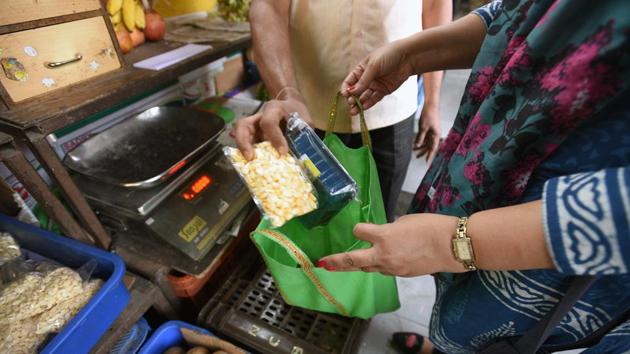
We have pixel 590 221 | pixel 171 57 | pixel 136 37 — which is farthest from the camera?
pixel 136 37

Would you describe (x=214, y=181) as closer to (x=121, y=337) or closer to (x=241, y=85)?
(x=121, y=337)

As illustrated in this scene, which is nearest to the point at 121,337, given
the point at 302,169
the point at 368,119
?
the point at 302,169

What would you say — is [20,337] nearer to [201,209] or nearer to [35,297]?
[35,297]

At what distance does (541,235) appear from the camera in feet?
1.17

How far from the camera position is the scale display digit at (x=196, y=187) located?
0.97 metres

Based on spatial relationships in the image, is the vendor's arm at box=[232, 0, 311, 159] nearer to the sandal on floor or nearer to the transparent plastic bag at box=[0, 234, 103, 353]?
the transparent plastic bag at box=[0, 234, 103, 353]

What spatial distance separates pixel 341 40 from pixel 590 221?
73 cm

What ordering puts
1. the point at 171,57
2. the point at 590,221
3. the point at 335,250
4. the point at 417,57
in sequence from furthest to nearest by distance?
1. the point at 171,57
2. the point at 335,250
3. the point at 417,57
4. the point at 590,221

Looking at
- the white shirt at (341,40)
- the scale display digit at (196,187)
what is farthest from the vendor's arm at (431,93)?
the scale display digit at (196,187)

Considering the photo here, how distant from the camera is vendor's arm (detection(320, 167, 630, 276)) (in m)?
0.31

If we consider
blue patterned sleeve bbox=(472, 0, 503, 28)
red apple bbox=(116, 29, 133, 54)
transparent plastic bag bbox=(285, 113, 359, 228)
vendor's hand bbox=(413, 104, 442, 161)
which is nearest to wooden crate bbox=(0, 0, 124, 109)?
red apple bbox=(116, 29, 133, 54)

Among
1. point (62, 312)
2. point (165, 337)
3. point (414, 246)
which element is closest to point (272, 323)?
point (165, 337)

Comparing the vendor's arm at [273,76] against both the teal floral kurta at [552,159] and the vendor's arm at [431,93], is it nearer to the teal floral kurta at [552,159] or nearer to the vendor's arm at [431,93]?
the teal floral kurta at [552,159]

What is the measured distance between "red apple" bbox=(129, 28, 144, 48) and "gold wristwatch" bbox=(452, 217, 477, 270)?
3.84 ft
